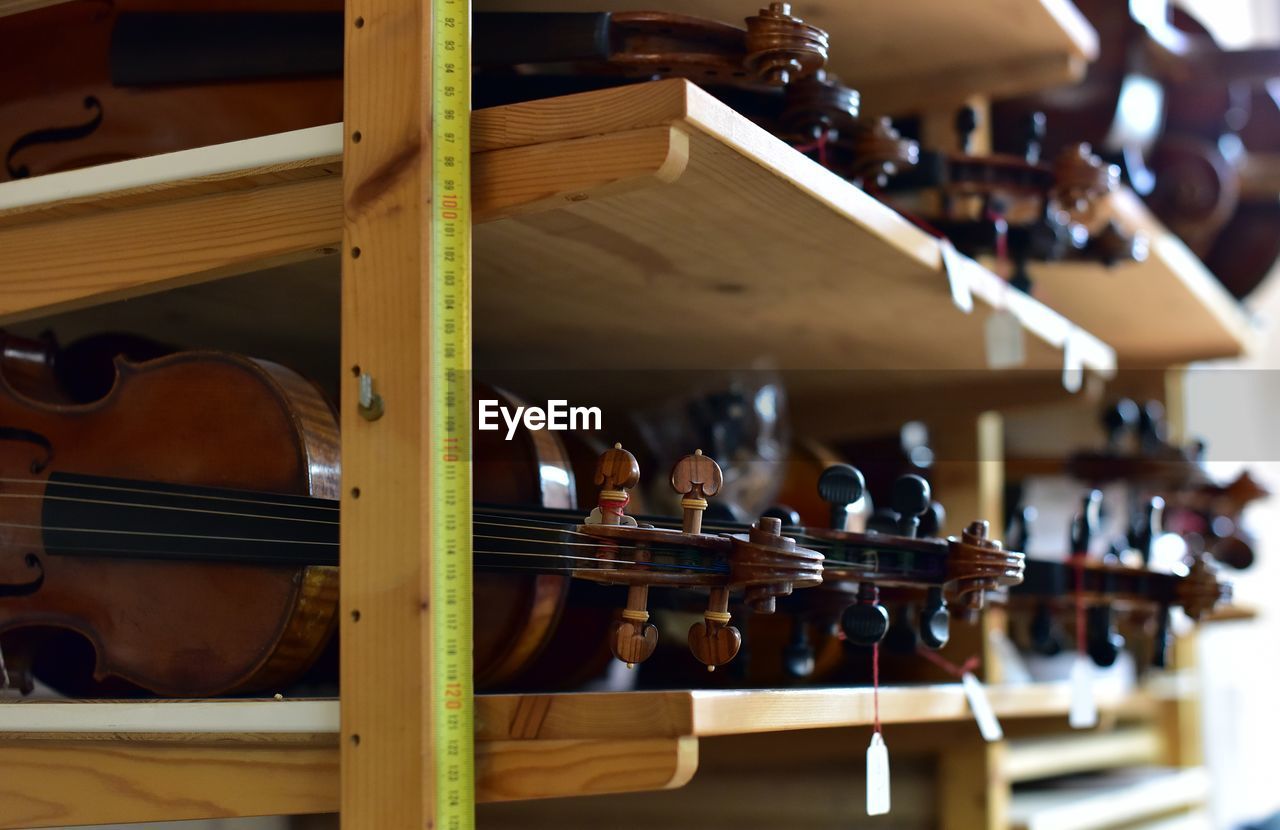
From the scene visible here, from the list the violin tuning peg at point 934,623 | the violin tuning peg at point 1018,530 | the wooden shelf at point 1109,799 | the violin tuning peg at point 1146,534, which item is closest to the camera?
the violin tuning peg at point 934,623

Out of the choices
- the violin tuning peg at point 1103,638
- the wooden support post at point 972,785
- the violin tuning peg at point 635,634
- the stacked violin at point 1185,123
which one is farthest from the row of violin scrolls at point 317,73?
the wooden support post at point 972,785

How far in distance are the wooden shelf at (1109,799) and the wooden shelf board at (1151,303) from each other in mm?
636

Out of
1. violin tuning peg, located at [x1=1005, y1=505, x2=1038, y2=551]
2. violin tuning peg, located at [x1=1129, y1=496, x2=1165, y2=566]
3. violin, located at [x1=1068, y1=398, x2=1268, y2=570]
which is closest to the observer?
violin tuning peg, located at [x1=1005, y1=505, x2=1038, y2=551]

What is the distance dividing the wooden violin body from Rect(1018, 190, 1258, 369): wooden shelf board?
918 mm

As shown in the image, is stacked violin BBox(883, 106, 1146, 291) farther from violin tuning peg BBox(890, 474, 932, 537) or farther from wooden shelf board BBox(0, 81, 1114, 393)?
violin tuning peg BBox(890, 474, 932, 537)

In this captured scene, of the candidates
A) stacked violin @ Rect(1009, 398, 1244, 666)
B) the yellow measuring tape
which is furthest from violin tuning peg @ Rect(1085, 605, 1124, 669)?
the yellow measuring tape

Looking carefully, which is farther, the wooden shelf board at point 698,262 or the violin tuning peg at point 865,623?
the violin tuning peg at point 865,623

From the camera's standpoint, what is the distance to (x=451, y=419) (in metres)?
0.74

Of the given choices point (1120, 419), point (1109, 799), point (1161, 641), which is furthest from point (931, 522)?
point (1109, 799)

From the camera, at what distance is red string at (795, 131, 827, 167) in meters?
0.94

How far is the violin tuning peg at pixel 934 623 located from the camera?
933mm

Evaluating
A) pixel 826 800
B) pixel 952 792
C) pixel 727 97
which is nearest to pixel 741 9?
pixel 727 97

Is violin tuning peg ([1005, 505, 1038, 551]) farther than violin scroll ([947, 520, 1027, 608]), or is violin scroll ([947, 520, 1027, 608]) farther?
violin tuning peg ([1005, 505, 1038, 551])

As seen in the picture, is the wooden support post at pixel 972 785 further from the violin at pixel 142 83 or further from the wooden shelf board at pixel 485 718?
the violin at pixel 142 83
